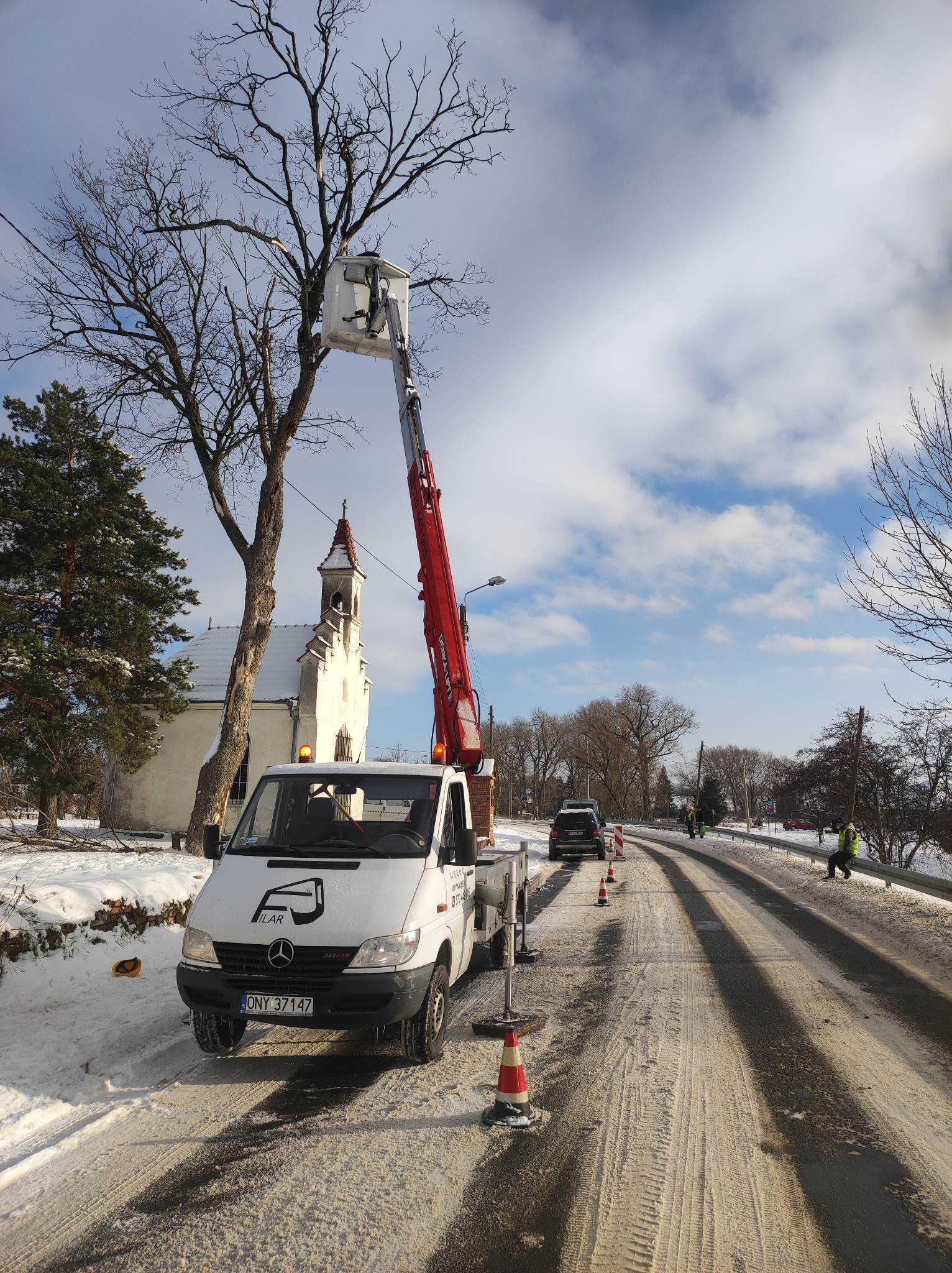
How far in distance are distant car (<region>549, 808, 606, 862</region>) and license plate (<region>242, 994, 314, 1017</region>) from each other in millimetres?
20024

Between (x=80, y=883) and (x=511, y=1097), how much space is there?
5.32 meters

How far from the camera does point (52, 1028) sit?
18.1ft

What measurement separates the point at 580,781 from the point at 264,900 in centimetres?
8424

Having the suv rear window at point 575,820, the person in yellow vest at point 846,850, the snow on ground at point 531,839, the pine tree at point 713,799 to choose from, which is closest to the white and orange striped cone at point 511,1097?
the snow on ground at point 531,839

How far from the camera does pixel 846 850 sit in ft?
56.2

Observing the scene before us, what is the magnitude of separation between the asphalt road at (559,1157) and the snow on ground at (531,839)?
4501mm

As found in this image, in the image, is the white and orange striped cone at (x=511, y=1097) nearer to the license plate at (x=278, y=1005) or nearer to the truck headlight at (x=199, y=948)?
the license plate at (x=278, y=1005)

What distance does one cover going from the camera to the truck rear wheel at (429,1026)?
201 inches

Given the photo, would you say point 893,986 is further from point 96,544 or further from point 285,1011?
point 96,544

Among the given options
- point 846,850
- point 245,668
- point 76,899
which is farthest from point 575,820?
point 76,899

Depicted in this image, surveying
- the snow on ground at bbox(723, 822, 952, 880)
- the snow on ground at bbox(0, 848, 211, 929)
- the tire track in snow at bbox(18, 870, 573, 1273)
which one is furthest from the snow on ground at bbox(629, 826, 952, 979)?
the snow on ground at bbox(723, 822, 952, 880)

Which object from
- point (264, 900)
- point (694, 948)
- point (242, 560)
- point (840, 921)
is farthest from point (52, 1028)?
point (840, 921)

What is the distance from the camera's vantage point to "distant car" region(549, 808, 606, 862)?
24000 millimetres

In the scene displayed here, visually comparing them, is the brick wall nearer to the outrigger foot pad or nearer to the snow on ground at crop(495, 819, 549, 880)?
the snow on ground at crop(495, 819, 549, 880)
